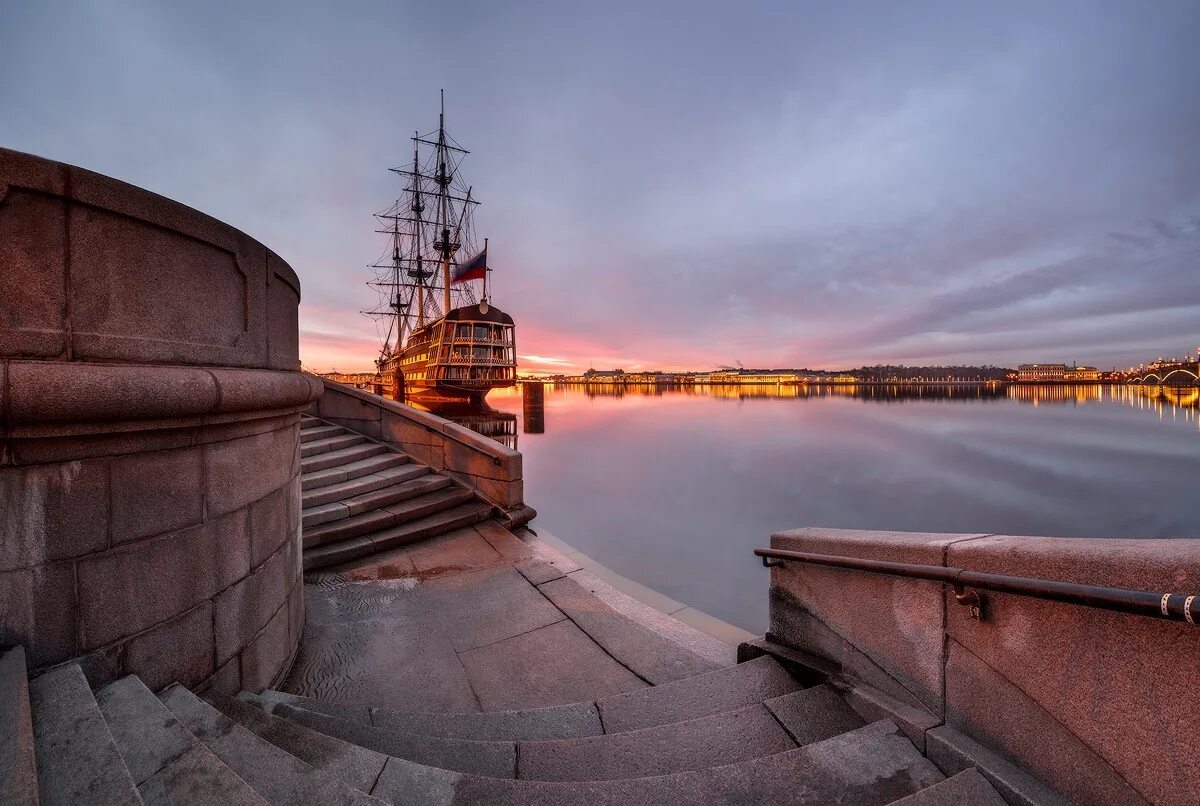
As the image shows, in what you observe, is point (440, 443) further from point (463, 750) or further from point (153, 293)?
point (463, 750)

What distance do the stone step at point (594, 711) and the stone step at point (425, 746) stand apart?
0.29m

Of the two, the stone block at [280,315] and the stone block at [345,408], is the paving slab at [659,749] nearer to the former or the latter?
the stone block at [280,315]

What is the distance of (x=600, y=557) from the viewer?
14398mm

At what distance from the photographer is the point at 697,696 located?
3660mm

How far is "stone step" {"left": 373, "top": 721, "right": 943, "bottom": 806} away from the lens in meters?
2.34

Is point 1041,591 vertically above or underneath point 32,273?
underneath

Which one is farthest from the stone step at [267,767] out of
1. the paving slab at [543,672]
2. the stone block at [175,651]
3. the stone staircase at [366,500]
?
the stone staircase at [366,500]

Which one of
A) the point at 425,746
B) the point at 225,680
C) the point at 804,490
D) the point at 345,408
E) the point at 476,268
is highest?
the point at 476,268

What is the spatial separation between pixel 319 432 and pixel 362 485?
124 inches

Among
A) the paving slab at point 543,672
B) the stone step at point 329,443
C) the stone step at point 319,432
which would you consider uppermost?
the stone step at point 319,432

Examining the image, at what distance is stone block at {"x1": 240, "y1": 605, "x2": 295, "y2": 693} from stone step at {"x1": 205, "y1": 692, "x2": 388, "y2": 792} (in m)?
0.85

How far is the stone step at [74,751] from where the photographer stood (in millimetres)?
1564

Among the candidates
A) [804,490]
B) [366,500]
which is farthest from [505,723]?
[804,490]

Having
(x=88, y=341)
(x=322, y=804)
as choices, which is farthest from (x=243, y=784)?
(x=88, y=341)
